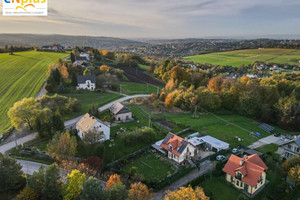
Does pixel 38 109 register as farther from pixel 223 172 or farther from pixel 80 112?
pixel 223 172

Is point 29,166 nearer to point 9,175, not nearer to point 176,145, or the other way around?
point 9,175

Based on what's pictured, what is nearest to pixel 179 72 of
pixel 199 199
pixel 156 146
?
pixel 156 146

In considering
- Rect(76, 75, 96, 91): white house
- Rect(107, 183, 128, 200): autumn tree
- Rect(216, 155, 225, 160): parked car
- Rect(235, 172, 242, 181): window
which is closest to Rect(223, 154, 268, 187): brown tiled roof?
Rect(235, 172, 242, 181): window

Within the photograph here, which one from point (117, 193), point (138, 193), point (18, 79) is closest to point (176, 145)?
point (138, 193)

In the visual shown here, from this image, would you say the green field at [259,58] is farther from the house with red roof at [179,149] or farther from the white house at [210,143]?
the house with red roof at [179,149]

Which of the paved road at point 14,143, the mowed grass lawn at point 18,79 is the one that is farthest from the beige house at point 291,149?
the mowed grass lawn at point 18,79

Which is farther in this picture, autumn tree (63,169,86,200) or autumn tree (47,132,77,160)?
autumn tree (47,132,77,160)

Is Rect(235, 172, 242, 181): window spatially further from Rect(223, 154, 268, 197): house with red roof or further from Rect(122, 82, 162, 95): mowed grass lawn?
Rect(122, 82, 162, 95): mowed grass lawn
